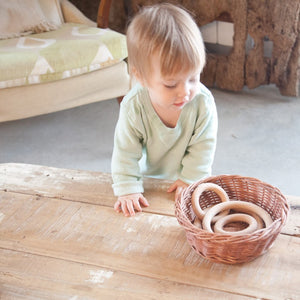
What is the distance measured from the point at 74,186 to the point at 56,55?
2.59 ft

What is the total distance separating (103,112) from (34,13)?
60 cm

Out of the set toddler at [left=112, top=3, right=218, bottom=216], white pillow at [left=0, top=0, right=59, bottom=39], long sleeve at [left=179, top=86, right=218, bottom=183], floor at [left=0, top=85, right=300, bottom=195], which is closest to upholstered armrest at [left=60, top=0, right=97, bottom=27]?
white pillow at [left=0, top=0, right=59, bottom=39]

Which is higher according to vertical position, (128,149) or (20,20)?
(20,20)

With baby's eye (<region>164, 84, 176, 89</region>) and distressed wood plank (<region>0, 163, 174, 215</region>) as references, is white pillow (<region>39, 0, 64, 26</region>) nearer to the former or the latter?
distressed wood plank (<region>0, 163, 174, 215</region>)

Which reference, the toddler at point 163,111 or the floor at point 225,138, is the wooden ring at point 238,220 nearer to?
the toddler at point 163,111

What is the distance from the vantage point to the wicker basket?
78 centimetres

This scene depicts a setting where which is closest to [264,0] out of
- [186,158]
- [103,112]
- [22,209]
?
[103,112]

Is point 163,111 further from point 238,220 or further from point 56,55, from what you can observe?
point 56,55

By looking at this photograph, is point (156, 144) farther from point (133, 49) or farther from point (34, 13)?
point (34, 13)

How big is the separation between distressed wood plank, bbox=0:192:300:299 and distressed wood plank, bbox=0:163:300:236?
24 millimetres

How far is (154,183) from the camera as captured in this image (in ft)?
3.61

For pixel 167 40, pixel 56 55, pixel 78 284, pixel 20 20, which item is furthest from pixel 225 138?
pixel 78 284

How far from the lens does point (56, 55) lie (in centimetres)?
171

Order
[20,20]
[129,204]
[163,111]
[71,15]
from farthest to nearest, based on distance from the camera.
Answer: [71,15] < [20,20] < [163,111] < [129,204]
